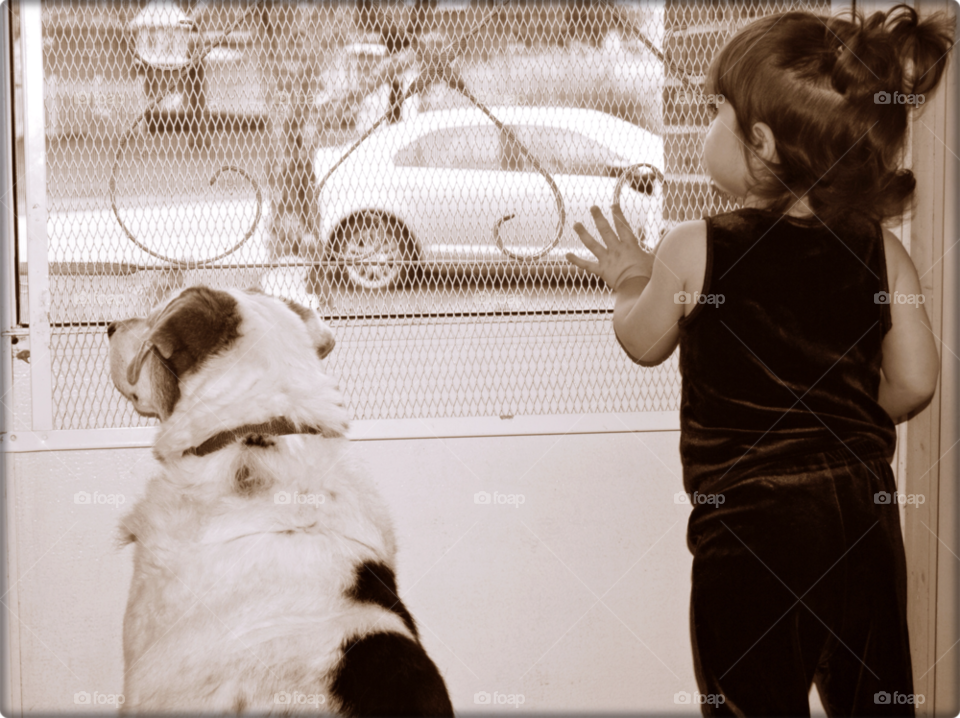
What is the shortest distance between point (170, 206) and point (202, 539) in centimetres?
89

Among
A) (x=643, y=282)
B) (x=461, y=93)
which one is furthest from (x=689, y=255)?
(x=461, y=93)

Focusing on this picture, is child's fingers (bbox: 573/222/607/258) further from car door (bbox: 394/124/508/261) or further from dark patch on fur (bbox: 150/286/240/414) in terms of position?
dark patch on fur (bbox: 150/286/240/414)

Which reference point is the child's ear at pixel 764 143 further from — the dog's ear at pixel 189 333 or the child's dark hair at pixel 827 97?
the dog's ear at pixel 189 333

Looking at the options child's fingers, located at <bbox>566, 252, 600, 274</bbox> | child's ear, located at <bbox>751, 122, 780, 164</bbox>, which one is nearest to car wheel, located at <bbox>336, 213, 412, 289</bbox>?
child's fingers, located at <bbox>566, 252, 600, 274</bbox>

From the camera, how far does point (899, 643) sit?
1440 millimetres

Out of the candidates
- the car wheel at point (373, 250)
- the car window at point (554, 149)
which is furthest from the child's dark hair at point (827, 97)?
the car wheel at point (373, 250)

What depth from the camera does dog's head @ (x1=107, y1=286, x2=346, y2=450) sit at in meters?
1.58

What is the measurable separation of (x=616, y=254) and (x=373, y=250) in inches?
26.9

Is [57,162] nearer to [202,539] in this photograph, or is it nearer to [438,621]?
[202,539]

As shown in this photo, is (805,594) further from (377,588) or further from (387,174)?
(387,174)

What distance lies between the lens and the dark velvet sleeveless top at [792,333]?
1.47m

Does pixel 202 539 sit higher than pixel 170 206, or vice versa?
pixel 170 206

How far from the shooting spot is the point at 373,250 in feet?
6.72

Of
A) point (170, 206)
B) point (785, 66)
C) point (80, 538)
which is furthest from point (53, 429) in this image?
point (785, 66)
